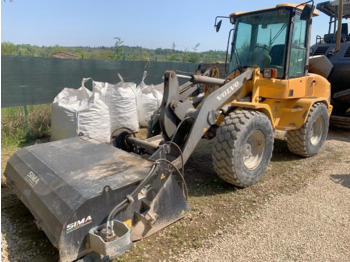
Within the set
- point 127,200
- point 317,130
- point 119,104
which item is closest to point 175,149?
point 127,200

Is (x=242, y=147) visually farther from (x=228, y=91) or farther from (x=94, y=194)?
(x=94, y=194)

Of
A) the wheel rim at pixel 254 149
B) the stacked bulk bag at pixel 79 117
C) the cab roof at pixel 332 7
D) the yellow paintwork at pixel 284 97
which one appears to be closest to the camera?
the wheel rim at pixel 254 149

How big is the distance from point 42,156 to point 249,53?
131 inches

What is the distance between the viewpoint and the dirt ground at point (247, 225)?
8.54 feet

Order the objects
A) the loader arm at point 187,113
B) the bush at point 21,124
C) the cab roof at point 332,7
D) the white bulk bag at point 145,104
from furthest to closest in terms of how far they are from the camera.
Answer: the cab roof at point 332,7 < the white bulk bag at point 145,104 < the bush at point 21,124 < the loader arm at point 187,113

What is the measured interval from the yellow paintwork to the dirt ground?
0.83 m

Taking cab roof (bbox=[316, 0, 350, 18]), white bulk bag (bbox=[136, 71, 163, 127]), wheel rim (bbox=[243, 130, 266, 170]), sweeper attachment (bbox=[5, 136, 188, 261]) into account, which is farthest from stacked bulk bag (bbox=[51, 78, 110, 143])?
cab roof (bbox=[316, 0, 350, 18])

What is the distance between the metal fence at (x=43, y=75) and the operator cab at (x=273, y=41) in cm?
156

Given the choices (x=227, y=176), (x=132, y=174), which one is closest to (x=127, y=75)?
(x=227, y=176)

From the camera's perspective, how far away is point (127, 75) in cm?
767

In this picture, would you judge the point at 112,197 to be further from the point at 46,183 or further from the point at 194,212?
the point at 194,212

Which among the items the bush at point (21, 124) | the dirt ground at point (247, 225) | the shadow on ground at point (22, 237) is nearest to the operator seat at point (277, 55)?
the dirt ground at point (247, 225)

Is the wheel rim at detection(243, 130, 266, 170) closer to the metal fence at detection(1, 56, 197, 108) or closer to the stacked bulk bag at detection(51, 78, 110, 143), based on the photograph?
the metal fence at detection(1, 56, 197, 108)

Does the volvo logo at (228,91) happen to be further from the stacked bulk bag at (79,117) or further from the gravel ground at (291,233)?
the stacked bulk bag at (79,117)
